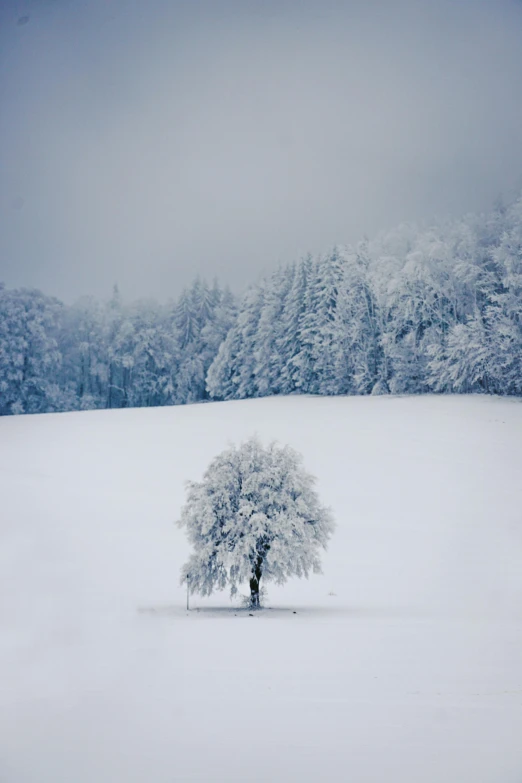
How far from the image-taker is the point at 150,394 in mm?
64312

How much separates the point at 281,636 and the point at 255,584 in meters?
4.01

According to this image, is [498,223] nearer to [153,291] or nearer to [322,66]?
[153,291]

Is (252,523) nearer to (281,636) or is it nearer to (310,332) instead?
(281,636)

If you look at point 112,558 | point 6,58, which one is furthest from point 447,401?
point 6,58

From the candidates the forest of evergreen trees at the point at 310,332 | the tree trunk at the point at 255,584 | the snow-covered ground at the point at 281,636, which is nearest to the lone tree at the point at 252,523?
the tree trunk at the point at 255,584

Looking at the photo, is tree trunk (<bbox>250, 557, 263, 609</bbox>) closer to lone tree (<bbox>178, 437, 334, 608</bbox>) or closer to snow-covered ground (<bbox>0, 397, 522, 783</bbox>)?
lone tree (<bbox>178, 437, 334, 608</bbox>)

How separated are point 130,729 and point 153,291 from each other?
6949 cm

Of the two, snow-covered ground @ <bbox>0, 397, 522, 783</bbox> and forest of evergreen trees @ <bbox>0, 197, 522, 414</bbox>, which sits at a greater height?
forest of evergreen trees @ <bbox>0, 197, 522, 414</bbox>

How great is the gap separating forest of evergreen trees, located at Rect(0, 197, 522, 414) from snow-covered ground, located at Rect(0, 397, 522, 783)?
12.2 m

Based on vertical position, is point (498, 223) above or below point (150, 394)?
above

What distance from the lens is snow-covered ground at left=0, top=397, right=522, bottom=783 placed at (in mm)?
5754

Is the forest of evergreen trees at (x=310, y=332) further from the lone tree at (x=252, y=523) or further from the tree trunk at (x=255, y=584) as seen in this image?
the tree trunk at (x=255, y=584)

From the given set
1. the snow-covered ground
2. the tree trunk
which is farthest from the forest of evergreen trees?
the tree trunk

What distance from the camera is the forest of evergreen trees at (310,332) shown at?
39.8 meters
